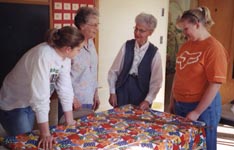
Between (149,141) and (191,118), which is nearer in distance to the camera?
(149,141)

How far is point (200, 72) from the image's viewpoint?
179 centimetres

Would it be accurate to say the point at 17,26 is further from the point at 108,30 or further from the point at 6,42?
the point at 108,30

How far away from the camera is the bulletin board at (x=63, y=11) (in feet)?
8.51

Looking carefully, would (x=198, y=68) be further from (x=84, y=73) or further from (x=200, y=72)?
(x=84, y=73)

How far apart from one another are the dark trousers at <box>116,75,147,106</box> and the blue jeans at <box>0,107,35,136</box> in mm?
787

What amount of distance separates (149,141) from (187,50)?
74 centimetres

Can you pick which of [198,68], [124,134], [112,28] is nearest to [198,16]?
[198,68]

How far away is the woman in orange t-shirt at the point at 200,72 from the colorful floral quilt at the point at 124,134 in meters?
0.16

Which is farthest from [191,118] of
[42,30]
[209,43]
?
[42,30]

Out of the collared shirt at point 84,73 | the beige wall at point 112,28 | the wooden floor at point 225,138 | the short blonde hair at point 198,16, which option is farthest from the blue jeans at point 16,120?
the wooden floor at point 225,138

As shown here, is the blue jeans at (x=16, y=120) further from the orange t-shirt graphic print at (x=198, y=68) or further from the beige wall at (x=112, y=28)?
the beige wall at (x=112, y=28)

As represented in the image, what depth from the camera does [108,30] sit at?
3221 mm

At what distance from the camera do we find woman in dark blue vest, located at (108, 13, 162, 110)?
2.07m

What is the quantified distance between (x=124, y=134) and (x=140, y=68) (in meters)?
0.69
